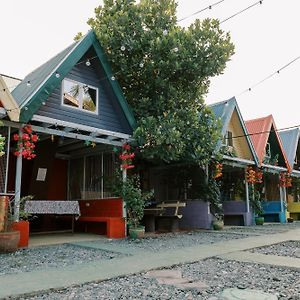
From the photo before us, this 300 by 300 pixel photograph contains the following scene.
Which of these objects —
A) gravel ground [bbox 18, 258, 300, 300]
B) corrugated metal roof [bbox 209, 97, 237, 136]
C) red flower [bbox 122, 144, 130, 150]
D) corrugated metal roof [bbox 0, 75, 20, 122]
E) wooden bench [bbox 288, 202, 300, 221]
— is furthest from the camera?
wooden bench [bbox 288, 202, 300, 221]

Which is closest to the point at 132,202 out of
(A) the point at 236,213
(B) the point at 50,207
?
(B) the point at 50,207

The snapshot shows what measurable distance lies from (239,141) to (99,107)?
320 inches

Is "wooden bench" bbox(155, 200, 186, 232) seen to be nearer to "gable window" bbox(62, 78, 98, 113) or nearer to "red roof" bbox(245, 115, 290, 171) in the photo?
"gable window" bbox(62, 78, 98, 113)

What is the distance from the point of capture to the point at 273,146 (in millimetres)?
18562

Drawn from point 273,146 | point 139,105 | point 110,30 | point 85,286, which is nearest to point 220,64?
point 139,105

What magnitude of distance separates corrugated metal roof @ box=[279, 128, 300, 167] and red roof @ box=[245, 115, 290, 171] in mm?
1204

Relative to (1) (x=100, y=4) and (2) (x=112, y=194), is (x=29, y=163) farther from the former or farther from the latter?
(1) (x=100, y=4)

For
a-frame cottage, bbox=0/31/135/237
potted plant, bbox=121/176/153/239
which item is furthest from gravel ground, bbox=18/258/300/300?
potted plant, bbox=121/176/153/239

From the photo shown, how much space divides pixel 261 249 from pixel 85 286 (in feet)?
16.0

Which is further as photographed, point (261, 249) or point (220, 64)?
point (220, 64)

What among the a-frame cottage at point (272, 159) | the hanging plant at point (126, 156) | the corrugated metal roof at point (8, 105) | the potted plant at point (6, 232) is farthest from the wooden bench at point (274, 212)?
the corrugated metal roof at point (8, 105)

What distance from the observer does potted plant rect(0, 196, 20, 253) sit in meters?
6.85

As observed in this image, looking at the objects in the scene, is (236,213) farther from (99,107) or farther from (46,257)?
(46,257)

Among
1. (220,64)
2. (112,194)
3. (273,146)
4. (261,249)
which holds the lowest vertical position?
(261,249)
